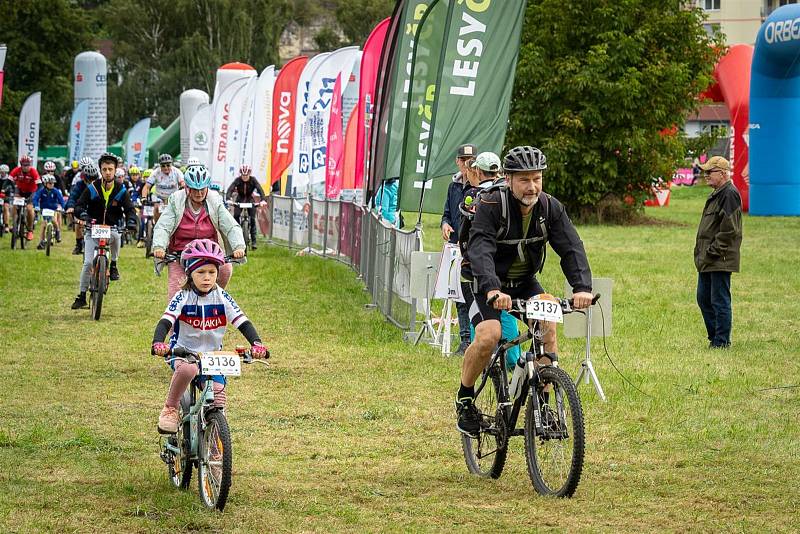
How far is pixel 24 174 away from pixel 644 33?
1940cm

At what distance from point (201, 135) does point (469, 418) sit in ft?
125

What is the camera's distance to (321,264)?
81.8ft

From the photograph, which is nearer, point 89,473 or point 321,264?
point 89,473

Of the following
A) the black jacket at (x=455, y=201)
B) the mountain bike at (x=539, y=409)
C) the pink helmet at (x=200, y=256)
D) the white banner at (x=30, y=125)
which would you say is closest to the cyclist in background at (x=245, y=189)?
the black jacket at (x=455, y=201)

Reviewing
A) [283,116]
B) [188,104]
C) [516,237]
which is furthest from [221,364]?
[188,104]

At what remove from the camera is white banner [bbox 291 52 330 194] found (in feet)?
98.4

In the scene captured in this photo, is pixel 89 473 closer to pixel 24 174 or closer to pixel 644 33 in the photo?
pixel 24 174

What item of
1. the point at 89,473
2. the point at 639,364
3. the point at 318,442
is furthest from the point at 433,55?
the point at 89,473

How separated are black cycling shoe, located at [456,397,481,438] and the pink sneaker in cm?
159

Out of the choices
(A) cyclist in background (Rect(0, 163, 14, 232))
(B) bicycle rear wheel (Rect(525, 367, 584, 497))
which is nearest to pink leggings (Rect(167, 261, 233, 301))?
(B) bicycle rear wheel (Rect(525, 367, 584, 497))

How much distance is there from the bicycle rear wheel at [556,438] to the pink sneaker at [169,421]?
1.88m

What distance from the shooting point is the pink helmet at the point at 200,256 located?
24.6 feet

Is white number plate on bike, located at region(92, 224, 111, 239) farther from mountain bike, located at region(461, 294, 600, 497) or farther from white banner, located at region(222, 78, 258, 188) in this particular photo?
white banner, located at region(222, 78, 258, 188)

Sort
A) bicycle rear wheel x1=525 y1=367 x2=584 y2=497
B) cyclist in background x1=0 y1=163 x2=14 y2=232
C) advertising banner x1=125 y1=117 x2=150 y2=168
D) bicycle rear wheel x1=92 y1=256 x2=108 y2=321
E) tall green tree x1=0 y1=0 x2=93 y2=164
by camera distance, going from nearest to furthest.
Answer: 1. bicycle rear wheel x1=525 y1=367 x2=584 y2=497
2. bicycle rear wheel x1=92 y1=256 x2=108 y2=321
3. cyclist in background x1=0 y1=163 x2=14 y2=232
4. advertising banner x1=125 y1=117 x2=150 y2=168
5. tall green tree x1=0 y1=0 x2=93 y2=164
